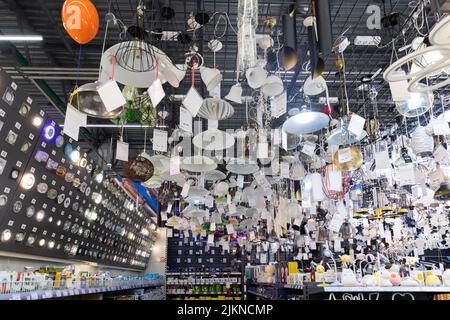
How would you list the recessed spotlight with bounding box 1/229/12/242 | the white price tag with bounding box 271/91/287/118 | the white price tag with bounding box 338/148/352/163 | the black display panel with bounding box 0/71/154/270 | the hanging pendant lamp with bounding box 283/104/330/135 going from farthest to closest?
1. the recessed spotlight with bounding box 1/229/12/242
2. the black display panel with bounding box 0/71/154/270
3. the white price tag with bounding box 338/148/352/163
4. the white price tag with bounding box 271/91/287/118
5. the hanging pendant lamp with bounding box 283/104/330/135

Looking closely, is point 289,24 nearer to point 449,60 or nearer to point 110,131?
point 449,60

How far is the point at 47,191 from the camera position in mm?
6195

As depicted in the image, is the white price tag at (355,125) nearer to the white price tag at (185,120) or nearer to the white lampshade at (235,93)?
the white lampshade at (235,93)

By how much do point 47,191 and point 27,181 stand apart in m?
0.78

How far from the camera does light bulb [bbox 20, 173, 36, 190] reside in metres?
5.35

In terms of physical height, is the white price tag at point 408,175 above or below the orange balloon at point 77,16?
below

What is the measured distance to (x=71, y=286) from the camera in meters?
5.97

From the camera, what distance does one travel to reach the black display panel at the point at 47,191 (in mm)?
4824

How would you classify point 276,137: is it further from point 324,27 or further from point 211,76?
point 324,27

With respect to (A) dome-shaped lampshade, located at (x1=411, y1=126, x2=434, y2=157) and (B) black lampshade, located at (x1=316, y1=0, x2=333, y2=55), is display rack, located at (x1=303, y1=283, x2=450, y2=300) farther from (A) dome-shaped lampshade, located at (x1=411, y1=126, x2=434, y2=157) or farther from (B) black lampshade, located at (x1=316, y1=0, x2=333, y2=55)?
(B) black lampshade, located at (x1=316, y1=0, x2=333, y2=55)

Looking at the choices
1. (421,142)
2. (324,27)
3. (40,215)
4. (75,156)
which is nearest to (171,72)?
(324,27)

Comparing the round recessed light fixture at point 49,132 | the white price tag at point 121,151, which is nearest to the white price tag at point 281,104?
the white price tag at point 121,151

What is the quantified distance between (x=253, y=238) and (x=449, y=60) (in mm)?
10772

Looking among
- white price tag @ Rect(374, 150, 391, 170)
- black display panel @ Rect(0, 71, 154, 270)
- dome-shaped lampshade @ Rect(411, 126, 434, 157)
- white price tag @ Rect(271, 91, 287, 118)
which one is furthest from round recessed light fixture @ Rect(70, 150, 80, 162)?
dome-shaped lampshade @ Rect(411, 126, 434, 157)
